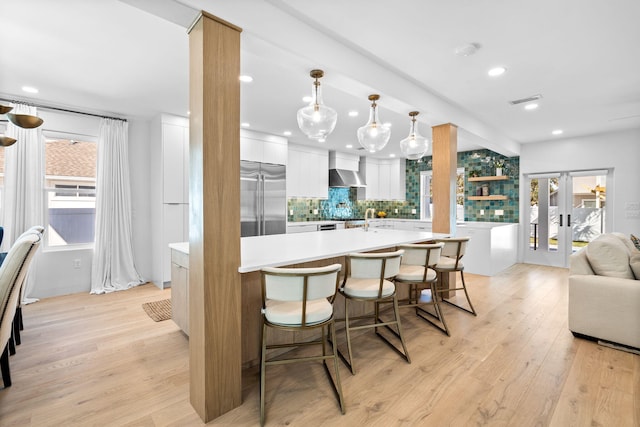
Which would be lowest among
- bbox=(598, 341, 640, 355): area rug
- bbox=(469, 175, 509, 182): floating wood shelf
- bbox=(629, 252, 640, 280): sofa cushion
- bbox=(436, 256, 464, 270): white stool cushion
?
bbox=(598, 341, 640, 355): area rug

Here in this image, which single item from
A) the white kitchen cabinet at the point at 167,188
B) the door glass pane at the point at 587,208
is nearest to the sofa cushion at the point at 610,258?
the door glass pane at the point at 587,208

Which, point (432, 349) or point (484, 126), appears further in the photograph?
point (484, 126)

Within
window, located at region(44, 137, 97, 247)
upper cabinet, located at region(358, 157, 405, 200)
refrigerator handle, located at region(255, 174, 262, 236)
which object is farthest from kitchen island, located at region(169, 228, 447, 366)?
upper cabinet, located at region(358, 157, 405, 200)

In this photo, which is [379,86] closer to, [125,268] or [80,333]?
[80,333]

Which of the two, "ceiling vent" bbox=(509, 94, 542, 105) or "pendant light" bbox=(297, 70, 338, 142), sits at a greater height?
"ceiling vent" bbox=(509, 94, 542, 105)

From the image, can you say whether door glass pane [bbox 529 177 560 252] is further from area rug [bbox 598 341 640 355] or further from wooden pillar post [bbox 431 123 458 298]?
area rug [bbox 598 341 640 355]

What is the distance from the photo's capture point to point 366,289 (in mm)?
2297

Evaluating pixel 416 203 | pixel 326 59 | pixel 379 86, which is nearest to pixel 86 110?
pixel 326 59

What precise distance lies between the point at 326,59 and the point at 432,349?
2.53 metres

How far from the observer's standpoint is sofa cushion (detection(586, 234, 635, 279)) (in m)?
2.69

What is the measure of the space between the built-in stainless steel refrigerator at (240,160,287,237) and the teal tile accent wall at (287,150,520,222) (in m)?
1.14

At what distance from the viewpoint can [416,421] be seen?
1.72m

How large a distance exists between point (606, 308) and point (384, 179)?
5626 millimetres

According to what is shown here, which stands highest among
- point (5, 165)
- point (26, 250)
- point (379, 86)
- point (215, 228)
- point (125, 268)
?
point (379, 86)
